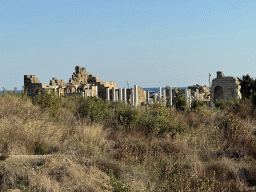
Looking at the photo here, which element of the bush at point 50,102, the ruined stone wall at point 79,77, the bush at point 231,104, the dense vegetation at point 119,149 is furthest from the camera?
the ruined stone wall at point 79,77

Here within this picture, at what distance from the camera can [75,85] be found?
27562 millimetres

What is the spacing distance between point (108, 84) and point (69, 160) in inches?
883

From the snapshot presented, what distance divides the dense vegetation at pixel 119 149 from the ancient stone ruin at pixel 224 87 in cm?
1603

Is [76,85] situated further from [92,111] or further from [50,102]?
[92,111]

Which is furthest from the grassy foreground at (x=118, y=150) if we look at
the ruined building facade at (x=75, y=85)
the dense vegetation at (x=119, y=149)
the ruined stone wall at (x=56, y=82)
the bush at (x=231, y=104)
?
the ruined stone wall at (x=56, y=82)

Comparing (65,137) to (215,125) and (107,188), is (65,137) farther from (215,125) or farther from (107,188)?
(215,125)

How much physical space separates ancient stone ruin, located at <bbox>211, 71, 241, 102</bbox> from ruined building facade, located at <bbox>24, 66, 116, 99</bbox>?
10942mm

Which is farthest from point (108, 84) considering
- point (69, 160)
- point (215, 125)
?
point (69, 160)

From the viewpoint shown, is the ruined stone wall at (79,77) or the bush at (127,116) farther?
the ruined stone wall at (79,77)

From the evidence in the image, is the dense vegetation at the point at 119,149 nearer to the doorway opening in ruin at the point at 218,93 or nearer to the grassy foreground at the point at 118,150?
the grassy foreground at the point at 118,150

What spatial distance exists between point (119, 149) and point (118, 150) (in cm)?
6

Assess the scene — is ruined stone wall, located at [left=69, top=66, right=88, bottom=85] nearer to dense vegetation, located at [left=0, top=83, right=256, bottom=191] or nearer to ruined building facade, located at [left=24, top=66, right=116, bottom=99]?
ruined building facade, located at [left=24, top=66, right=116, bottom=99]

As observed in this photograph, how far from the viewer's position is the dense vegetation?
5.54 m

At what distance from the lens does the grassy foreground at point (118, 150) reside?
5542mm
